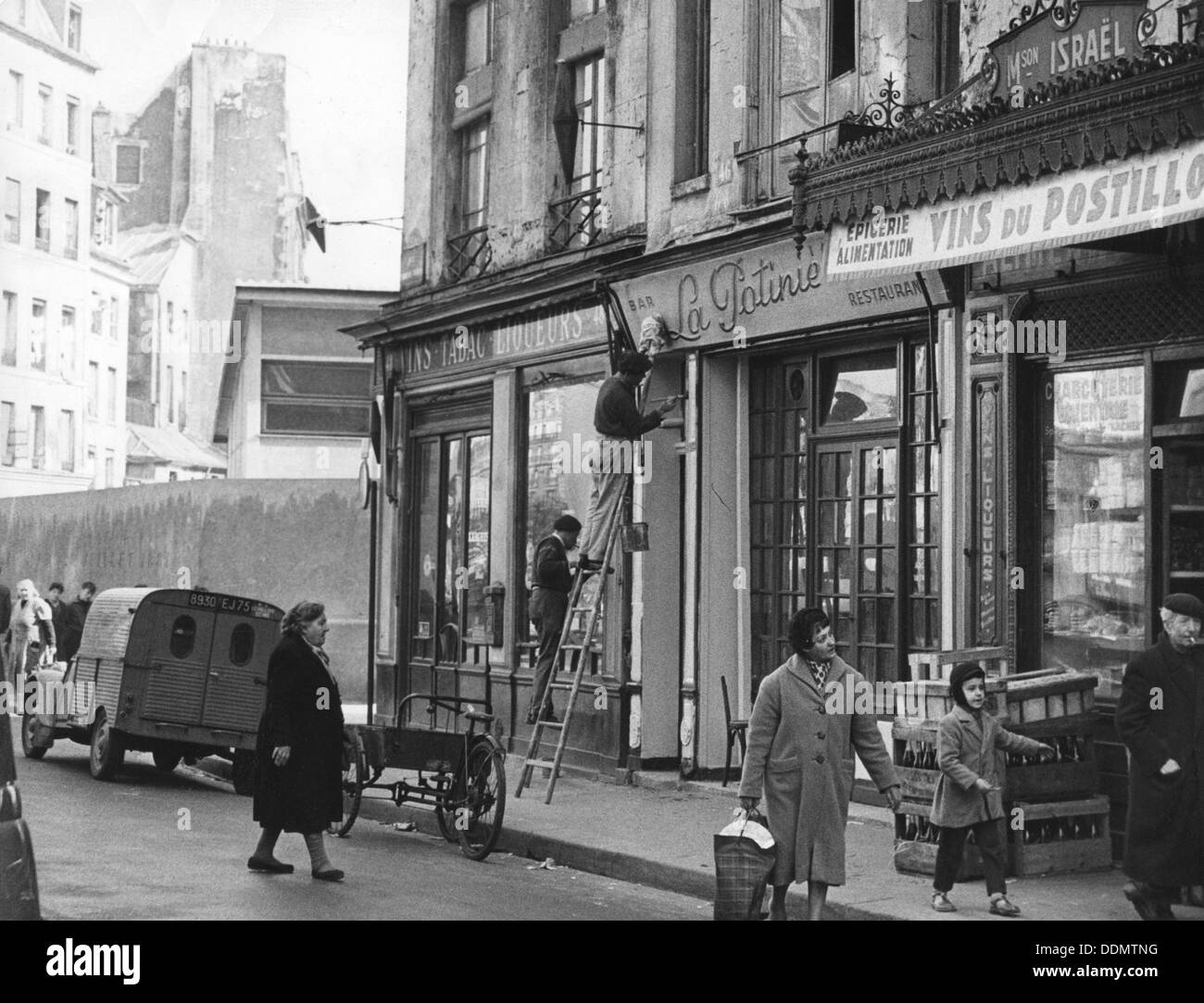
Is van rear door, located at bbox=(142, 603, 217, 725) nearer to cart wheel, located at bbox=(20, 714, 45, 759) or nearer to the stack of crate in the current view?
cart wheel, located at bbox=(20, 714, 45, 759)

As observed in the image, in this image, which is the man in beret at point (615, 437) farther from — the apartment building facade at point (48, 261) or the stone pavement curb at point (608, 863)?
the apartment building facade at point (48, 261)

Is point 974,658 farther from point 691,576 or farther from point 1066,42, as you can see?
point 691,576

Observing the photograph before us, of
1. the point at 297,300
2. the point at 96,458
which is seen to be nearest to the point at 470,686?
the point at 297,300

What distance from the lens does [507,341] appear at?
19.0 metres

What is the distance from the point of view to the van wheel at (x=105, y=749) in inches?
661

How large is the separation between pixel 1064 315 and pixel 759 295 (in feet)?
11.3

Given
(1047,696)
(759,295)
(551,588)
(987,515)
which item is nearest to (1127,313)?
(987,515)

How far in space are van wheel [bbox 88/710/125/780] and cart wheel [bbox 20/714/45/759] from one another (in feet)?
6.90

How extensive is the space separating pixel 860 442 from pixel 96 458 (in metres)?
49.9

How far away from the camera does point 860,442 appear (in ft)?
46.8

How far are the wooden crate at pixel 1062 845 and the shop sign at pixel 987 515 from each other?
1.58 metres

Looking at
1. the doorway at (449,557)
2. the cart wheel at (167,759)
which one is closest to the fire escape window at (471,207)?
the doorway at (449,557)
